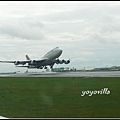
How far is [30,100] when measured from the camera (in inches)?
364

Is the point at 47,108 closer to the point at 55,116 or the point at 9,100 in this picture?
the point at 55,116

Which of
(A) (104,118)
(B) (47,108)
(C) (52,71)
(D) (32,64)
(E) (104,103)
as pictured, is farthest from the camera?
(D) (32,64)

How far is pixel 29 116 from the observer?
6996mm

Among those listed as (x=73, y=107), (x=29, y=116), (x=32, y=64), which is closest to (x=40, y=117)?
(x=29, y=116)

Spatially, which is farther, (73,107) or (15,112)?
(73,107)

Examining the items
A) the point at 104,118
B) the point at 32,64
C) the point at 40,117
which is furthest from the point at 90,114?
the point at 32,64

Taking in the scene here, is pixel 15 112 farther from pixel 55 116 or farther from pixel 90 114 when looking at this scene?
pixel 90 114

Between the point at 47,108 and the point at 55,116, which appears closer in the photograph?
the point at 55,116

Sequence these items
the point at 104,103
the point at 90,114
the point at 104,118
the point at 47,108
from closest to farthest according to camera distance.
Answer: the point at 104,118 → the point at 90,114 → the point at 47,108 → the point at 104,103

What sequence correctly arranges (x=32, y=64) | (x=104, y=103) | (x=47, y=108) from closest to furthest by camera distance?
(x=47, y=108) → (x=104, y=103) → (x=32, y=64)

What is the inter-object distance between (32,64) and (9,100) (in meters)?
26.2

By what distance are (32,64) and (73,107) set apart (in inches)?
1086

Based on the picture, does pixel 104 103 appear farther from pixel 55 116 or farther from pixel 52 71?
pixel 52 71

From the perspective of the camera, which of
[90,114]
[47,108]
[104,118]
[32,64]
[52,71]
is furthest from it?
[32,64]
